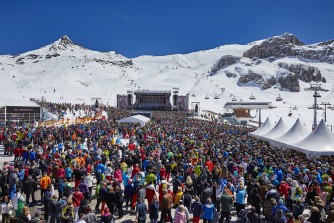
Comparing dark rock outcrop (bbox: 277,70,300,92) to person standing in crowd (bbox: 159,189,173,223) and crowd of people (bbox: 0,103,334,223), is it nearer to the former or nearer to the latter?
crowd of people (bbox: 0,103,334,223)

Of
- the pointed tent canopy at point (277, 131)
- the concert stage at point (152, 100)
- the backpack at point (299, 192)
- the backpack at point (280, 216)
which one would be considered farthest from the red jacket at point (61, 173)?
the concert stage at point (152, 100)

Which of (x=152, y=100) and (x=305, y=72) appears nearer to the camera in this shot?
(x=152, y=100)

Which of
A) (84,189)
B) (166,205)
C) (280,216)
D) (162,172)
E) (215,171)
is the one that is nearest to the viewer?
(280,216)

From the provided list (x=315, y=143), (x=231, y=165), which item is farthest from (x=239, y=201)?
(x=315, y=143)

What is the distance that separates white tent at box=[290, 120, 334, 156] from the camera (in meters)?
16.7

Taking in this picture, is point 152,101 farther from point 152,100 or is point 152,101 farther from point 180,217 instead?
point 180,217

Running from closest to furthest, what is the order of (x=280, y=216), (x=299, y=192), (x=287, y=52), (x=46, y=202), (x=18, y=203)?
(x=280, y=216), (x=18, y=203), (x=46, y=202), (x=299, y=192), (x=287, y=52)

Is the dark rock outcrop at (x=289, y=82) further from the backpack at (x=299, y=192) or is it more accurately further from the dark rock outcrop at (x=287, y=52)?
the backpack at (x=299, y=192)

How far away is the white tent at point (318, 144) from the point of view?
1672cm

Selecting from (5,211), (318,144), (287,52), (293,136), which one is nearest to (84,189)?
(5,211)

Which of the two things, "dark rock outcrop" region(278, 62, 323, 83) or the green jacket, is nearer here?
the green jacket

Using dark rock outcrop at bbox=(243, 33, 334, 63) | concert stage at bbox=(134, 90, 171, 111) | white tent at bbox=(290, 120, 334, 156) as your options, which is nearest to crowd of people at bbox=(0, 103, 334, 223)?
white tent at bbox=(290, 120, 334, 156)

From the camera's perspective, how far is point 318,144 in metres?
17.3

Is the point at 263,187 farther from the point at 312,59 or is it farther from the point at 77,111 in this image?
the point at 312,59
